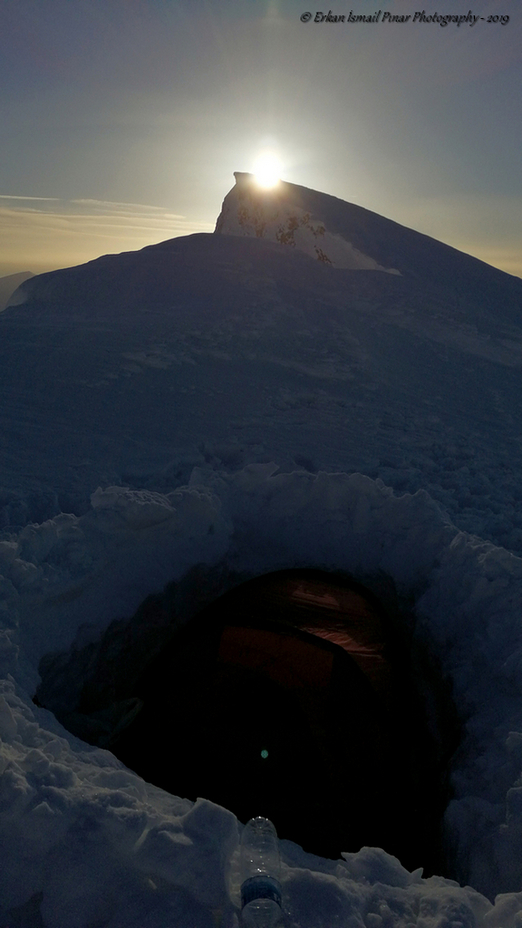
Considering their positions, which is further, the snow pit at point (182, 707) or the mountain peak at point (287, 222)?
the mountain peak at point (287, 222)

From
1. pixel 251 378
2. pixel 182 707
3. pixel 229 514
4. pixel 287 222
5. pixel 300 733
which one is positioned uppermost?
pixel 287 222

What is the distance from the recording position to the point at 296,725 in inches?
108

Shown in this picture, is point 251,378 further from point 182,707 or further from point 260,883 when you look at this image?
point 260,883

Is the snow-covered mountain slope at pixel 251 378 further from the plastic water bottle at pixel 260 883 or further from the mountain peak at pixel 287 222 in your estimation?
the mountain peak at pixel 287 222

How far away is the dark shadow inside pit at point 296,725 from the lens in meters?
2.65

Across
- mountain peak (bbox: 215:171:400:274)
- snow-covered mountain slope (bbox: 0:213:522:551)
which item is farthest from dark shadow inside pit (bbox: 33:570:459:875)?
mountain peak (bbox: 215:171:400:274)

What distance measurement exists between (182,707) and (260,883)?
49.7 inches

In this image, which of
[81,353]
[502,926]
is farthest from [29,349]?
[502,926]

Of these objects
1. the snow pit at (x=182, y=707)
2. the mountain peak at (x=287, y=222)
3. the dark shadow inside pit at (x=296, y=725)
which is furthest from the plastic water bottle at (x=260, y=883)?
the mountain peak at (x=287, y=222)

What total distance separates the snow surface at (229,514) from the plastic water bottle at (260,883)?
0.06m

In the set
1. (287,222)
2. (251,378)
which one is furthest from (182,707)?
(287,222)

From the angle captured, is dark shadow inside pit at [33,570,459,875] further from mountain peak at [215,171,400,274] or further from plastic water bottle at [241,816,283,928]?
mountain peak at [215,171,400,274]

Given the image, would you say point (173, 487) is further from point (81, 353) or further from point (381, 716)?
point (81, 353)

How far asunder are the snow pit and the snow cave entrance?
0.11 meters
